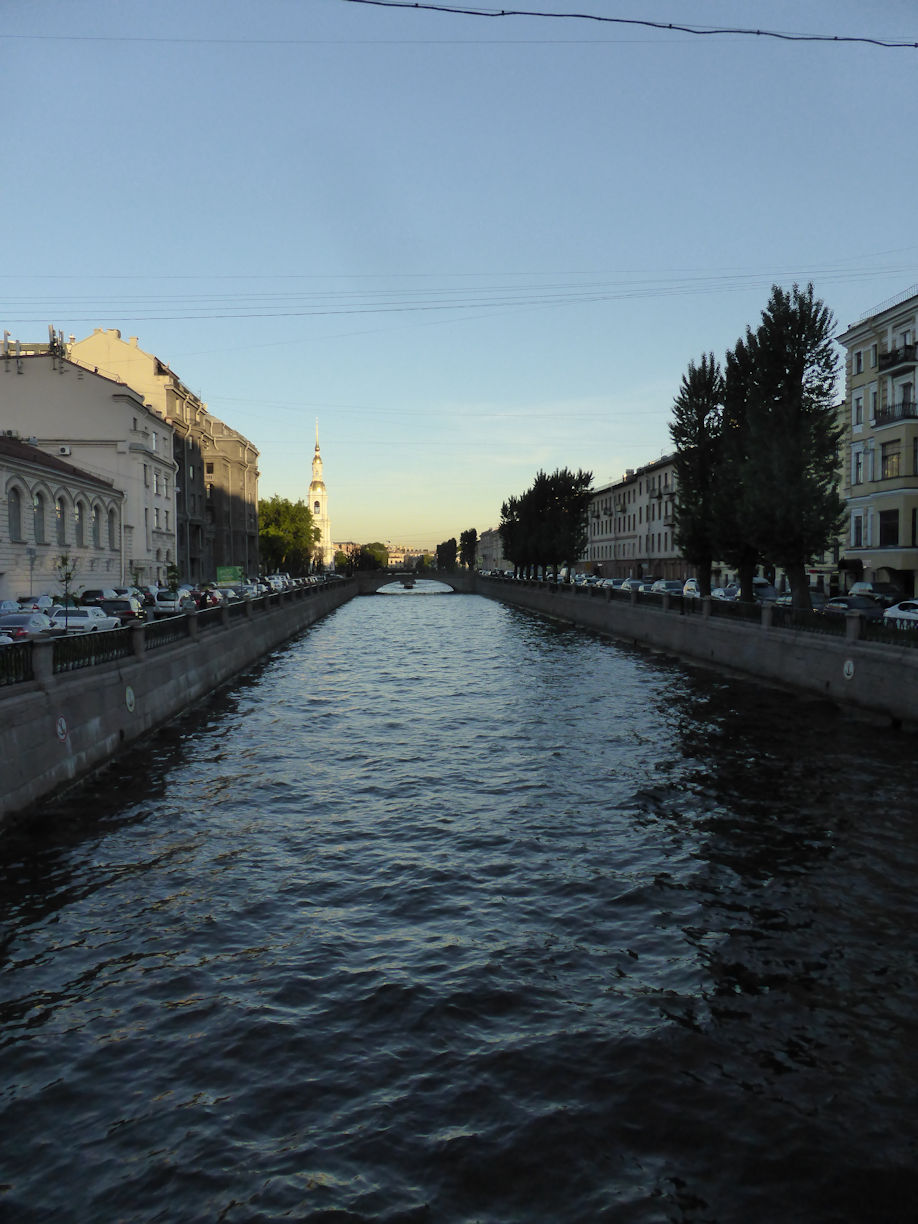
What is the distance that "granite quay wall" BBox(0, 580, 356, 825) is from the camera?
1469 centimetres

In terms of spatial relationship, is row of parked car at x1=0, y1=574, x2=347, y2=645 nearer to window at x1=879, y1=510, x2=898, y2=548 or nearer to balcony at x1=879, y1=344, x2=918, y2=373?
window at x1=879, y1=510, x2=898, y2=548

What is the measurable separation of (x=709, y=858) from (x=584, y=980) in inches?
178

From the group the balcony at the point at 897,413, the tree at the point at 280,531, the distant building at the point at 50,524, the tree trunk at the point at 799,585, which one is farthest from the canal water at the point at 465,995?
the tree at the point at 280,531

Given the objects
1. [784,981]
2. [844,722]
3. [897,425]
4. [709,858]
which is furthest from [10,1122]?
[897,425]

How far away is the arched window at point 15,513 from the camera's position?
46.3 m

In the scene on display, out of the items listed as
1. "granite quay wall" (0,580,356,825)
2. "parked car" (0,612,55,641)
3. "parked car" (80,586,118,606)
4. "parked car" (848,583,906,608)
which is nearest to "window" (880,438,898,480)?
"parked car" (848,583,906,608)

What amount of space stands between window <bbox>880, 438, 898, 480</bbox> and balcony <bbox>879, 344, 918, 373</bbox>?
4132mm

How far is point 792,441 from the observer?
35844 mm

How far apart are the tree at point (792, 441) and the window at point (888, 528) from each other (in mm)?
16097

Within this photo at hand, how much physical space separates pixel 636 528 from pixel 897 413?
58.1 metres

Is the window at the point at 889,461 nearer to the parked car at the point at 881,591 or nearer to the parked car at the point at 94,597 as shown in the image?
the parked car at the point at 881,591

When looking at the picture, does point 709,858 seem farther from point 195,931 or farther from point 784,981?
point 195,931

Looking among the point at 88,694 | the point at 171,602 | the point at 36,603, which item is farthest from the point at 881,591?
the point at 88,694

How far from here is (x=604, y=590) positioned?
Answer: 58031 millimetres
